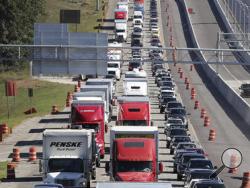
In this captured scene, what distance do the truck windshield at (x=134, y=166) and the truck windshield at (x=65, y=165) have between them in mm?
2684

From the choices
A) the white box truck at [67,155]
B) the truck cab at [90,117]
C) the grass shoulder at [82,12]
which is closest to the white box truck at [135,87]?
the truck cab at [90,117]

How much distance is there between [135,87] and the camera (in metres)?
75.2

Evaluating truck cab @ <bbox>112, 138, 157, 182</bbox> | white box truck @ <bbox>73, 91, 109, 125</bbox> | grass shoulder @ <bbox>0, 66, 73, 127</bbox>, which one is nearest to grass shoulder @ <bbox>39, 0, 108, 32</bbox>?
grass shoulder @ <bbox>0, 66, 73, 127</bbox>

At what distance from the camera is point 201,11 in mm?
149250

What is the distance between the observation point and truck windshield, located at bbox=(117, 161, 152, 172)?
3838 cm

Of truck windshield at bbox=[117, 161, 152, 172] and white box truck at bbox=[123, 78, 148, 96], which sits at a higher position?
truck windshield at bbox=[117, 161, 152, 172]

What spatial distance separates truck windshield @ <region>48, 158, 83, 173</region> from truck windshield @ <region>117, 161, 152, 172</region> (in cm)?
268

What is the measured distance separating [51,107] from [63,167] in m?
41.1

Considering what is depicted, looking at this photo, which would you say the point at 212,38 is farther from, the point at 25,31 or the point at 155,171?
the point at 155,171

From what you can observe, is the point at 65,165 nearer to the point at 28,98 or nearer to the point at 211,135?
the point at 211,135

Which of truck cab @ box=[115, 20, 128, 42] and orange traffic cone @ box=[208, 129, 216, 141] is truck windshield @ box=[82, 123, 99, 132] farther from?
truck cab @ box=[115, 20, 128, 42]

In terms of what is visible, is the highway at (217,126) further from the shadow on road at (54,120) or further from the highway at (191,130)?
the shadow on road at (54,120)

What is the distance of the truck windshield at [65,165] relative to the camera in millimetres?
40594

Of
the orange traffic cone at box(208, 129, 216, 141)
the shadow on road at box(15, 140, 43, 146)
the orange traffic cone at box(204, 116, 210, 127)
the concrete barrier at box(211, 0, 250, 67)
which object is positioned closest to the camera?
the shadow on road at box(15, 140, 43, 146)
